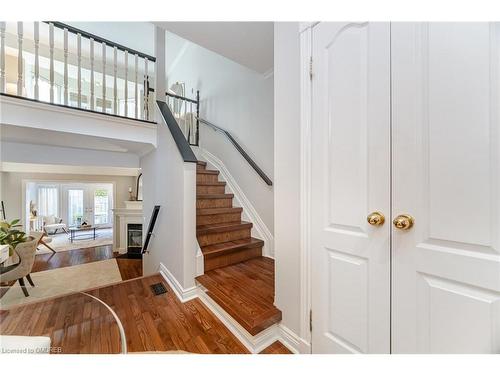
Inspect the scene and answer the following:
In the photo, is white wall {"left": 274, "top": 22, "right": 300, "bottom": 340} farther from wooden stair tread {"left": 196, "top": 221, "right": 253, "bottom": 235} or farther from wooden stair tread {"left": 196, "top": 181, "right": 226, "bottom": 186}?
wooden stair tread {"left": 196, "top": 181, "right": 226, "bottom": 186}

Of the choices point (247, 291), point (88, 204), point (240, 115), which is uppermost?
point (240, 115)

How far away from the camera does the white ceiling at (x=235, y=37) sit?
6.32 feet

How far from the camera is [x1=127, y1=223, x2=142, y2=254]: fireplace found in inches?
A: 221

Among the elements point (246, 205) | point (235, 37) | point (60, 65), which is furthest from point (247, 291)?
point (60, 65)

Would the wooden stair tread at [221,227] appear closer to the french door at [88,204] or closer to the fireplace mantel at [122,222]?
the fireplace mantel at [122,222]

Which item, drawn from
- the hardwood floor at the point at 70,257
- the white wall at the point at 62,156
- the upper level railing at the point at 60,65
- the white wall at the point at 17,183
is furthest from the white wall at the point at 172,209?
the white wall at the point at 17,183

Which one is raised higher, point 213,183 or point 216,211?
point 213,183

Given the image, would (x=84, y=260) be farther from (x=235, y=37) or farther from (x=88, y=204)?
Answer: (x=235, y=37)

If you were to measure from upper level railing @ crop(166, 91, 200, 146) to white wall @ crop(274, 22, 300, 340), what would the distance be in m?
2.97

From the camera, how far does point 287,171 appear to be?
4.42ft

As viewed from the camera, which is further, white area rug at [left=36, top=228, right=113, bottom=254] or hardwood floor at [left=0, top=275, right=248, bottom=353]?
white area rug at [left=36, top=228, right=113, bottom=254]

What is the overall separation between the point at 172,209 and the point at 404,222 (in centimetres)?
199

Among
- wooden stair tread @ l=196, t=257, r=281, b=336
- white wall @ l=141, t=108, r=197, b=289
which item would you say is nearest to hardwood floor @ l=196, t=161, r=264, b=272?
wooden stair tread @ l=196, t=257, r=281, b=336
